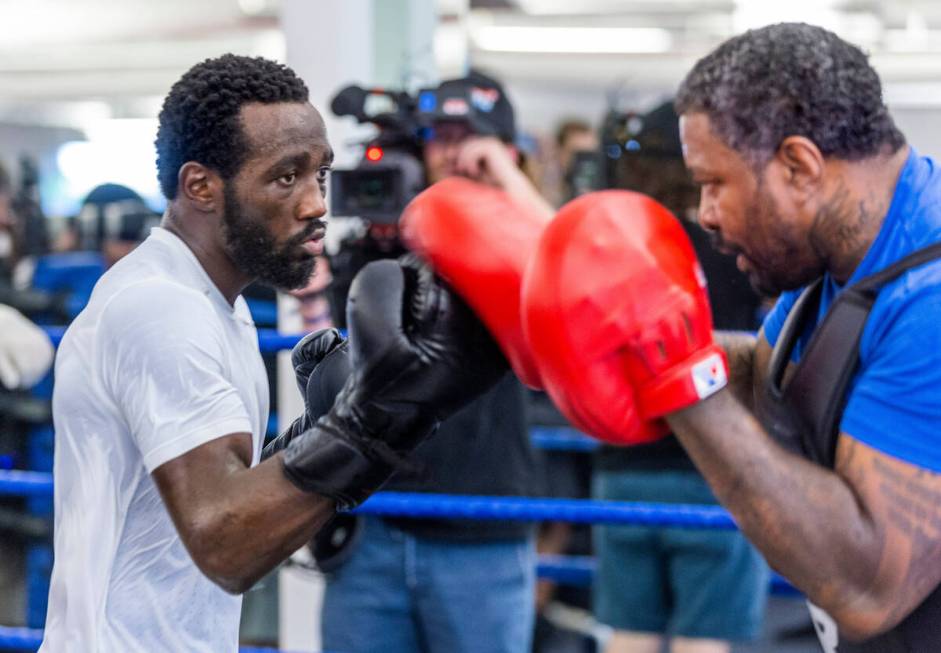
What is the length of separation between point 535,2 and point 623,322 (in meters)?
7.21

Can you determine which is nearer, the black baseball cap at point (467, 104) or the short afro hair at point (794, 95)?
the short afro hair at point (794, 95)

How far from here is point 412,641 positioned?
7.09ft

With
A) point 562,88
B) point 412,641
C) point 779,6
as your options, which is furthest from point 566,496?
point 562,88

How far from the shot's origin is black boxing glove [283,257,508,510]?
3.79 ft

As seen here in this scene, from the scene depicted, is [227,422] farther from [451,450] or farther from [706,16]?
[706,16]

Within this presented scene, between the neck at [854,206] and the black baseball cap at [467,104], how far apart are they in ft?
3.57

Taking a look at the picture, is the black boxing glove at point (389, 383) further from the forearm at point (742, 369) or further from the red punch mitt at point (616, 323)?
the forearm at point (742, 369)

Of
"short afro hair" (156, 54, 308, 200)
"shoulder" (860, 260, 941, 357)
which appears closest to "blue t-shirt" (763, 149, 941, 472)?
"shoulder" (860, 260, 941, 357)

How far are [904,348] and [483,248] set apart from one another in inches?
15.8

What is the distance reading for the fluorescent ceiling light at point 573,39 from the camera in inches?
347

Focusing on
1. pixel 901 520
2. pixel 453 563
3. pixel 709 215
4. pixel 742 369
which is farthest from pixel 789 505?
pixel 453 563

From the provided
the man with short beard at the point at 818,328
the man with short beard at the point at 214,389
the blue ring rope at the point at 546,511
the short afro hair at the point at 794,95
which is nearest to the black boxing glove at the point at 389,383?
the man with short beard at the point at 214,389

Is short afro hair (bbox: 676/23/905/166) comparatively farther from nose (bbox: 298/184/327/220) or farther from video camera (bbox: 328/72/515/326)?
video camera (bbox: 328/72/515/326)

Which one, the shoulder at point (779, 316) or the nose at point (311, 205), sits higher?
the nose at point (311, 205)
